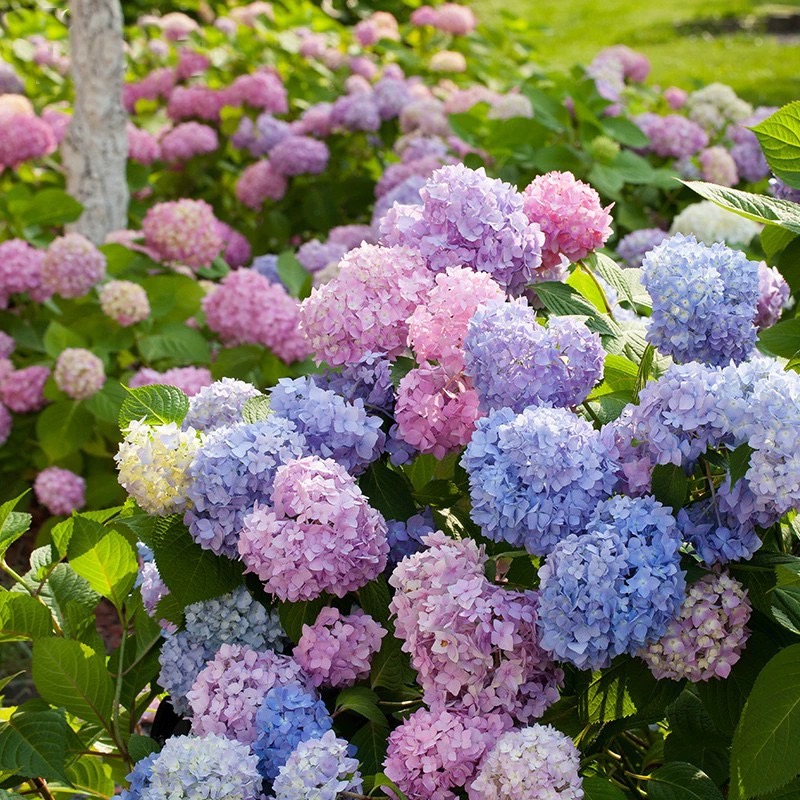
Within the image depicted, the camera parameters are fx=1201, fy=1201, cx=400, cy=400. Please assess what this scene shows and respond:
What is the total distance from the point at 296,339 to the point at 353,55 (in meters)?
3.16

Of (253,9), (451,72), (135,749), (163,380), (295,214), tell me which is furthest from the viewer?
(253,9)

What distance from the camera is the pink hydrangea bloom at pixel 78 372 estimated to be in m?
2.82

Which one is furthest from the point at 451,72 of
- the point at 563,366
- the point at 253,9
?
the point at 563,366

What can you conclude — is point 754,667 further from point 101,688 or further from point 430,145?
point 430,145

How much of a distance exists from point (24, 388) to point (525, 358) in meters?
2.03

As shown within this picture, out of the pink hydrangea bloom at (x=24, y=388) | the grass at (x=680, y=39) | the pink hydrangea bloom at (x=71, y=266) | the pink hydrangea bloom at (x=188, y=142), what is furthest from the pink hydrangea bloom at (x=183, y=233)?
the grass at (x=680, y=39)

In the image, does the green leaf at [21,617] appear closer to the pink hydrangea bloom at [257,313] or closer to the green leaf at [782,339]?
the green leaf at [782,339]

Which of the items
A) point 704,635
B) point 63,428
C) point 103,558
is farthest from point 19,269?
point 704,635

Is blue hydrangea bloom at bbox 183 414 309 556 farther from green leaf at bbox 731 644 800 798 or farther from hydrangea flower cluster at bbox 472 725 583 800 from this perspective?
green leaf at bbox 731 644 800 798

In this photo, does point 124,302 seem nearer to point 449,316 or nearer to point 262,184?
point 262,184

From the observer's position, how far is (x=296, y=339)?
108 inches

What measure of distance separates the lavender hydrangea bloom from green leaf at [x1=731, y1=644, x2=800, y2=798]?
565 mm

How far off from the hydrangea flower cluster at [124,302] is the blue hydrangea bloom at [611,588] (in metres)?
1.97

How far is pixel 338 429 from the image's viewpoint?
4.44 ft
